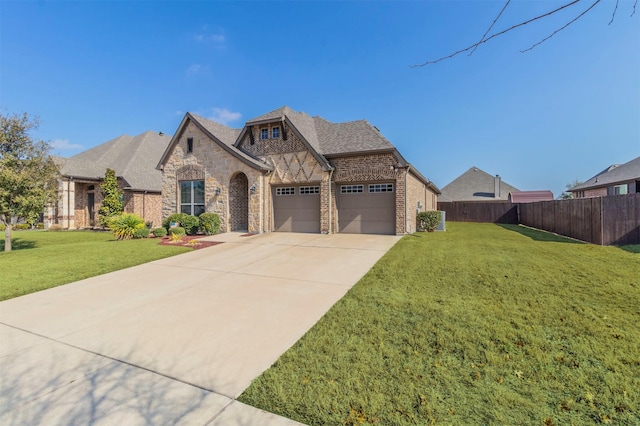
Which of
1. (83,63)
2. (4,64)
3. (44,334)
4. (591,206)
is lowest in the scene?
(44,334)

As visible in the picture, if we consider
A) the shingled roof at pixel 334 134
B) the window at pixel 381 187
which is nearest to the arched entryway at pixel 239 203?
the shingled roof at pixel 334 134

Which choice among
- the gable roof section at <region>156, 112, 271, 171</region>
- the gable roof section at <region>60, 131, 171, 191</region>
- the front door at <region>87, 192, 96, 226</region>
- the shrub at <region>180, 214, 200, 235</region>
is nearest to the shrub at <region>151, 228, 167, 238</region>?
the shrub at <region>180, 214, 200, 235</region>

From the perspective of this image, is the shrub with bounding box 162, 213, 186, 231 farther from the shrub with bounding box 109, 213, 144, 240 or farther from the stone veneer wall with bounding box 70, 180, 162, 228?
the stone veneer wall with bounding box 70, 180, 162, 228

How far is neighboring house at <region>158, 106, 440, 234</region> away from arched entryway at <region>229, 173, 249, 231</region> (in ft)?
0.19

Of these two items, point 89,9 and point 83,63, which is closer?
point 89,9

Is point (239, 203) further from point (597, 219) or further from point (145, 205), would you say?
point (597, 219)

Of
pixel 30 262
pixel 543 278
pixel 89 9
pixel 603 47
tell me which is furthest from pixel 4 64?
pixel 543 278

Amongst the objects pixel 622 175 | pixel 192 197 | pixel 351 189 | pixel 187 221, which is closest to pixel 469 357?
pixel 351 189

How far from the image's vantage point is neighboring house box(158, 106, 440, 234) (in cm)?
1371

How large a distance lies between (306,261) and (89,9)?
46.6 ft

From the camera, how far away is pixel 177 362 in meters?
3.06

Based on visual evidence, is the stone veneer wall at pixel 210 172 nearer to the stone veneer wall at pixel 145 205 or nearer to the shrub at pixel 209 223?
the shrub at pixel 209 223

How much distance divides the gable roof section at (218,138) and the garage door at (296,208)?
1.80m

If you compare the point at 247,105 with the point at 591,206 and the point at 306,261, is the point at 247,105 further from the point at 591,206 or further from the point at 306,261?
the point at 591,206
